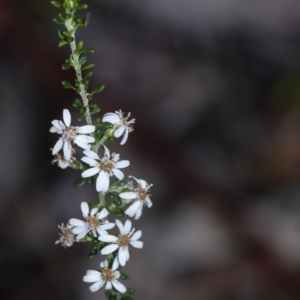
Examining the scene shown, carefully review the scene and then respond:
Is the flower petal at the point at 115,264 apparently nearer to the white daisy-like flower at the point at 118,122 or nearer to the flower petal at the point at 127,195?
the flower petal at the point at 127,195

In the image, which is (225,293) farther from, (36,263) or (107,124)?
(107,124)

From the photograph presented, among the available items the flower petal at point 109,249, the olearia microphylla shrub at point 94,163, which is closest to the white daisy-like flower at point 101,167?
the olearia microphylla shrub at point 94,163

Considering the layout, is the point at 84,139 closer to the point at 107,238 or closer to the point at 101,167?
the point at 101,167

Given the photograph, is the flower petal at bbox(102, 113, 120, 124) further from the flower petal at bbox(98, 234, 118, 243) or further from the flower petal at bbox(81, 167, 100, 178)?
the flower petal at bbox(98, 234, 118, 243)

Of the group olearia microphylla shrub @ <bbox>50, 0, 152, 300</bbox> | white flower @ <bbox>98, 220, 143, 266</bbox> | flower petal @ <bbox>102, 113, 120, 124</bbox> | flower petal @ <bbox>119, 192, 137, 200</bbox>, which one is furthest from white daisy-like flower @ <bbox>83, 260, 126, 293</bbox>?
flower petal @ <bbox>102, 113, 120, 124</bbox>

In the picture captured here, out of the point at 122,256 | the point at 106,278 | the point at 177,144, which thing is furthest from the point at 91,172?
the point at 177,144

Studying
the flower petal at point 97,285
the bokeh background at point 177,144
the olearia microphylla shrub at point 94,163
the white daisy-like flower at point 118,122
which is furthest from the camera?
the bokeh background at point 177,144
